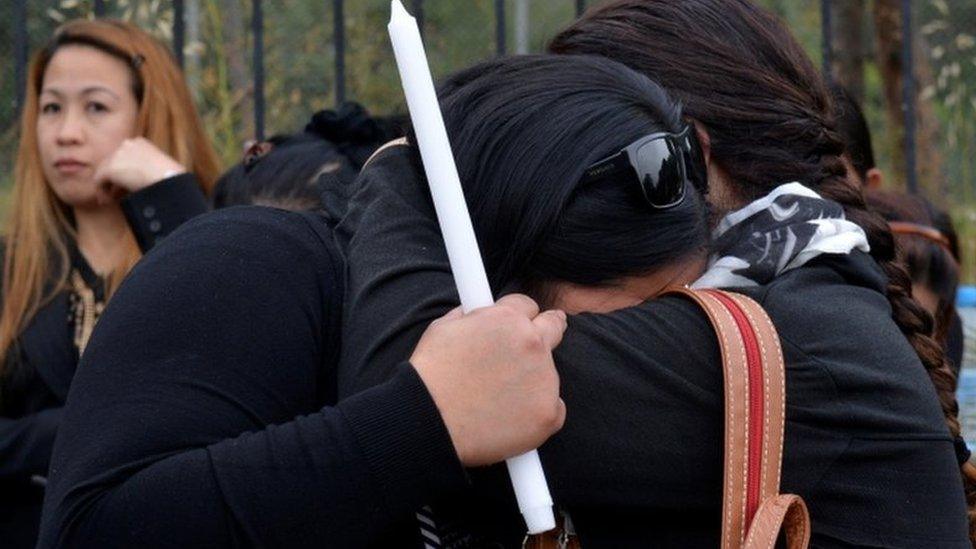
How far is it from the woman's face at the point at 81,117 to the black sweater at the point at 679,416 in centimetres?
231

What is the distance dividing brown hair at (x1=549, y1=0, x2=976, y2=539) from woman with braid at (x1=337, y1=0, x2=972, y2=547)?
18 cm

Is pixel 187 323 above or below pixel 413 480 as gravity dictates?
above

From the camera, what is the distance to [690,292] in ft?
4.95

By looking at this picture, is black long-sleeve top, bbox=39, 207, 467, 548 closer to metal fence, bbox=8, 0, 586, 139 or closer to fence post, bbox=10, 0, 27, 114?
metal fence, bbox=8, 0, 586, 139

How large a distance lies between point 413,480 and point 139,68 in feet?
8.59

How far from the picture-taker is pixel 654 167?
1.50 m

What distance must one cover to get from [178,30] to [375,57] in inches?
94.8

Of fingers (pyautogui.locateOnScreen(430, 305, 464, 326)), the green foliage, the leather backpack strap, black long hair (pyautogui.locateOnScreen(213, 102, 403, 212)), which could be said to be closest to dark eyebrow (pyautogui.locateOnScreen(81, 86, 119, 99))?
the green foliage

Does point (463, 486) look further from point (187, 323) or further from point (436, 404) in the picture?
point (187, 323)

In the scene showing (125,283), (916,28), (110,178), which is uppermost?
(125,283)

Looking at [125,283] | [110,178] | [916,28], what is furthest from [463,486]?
[916,28]

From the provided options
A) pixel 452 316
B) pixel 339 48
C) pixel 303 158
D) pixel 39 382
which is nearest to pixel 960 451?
pixel 452 316

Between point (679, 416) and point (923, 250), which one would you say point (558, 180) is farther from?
point (923, 250)

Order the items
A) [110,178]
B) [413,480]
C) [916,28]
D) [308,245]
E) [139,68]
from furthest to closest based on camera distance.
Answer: [916,28]
[139,68]
[110,178]
[308,245]
[413,480]
